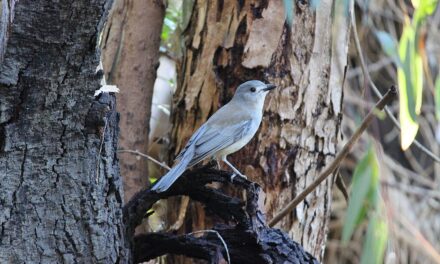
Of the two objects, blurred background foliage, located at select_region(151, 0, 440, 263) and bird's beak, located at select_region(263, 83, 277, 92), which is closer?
bird's beak, located at select_region(263, 83, 277, 92)

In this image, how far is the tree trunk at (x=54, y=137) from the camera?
161 cm

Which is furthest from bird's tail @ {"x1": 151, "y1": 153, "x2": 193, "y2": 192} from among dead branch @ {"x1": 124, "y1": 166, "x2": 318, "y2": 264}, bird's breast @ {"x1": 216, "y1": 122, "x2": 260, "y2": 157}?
bird's breast @ {"x1": 216, "y1": 122, "x2": 260, "y2": 157}

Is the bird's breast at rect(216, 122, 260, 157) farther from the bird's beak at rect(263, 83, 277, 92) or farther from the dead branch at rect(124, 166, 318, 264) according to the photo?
the dead branch at rect(124, 166, 318, 264)

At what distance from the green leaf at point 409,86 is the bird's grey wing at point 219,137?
52 centimetres

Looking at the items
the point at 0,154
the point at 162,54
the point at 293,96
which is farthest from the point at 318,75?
the point at 0,154

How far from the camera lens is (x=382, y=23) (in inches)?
182

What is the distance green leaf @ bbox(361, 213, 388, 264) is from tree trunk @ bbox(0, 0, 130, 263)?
28.5 inches

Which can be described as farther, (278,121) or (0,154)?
(278,121)

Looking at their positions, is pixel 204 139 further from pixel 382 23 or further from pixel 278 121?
pixel 382 23

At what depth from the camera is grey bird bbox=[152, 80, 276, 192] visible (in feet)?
8.01

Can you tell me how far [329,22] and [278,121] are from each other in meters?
0.40

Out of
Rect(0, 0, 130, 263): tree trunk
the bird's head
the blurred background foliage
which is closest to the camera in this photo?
Rect(0, 0, 130, 263): tree trunk

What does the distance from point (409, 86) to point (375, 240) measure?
438mm

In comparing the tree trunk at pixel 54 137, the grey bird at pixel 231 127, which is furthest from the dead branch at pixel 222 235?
the grey bird at pixel 231 127
